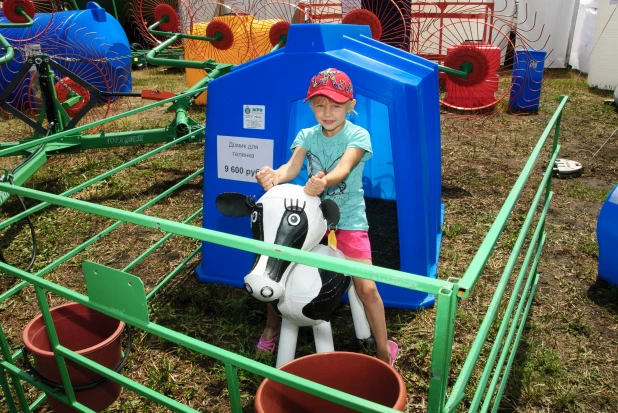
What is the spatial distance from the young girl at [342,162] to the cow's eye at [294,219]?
0.95ft

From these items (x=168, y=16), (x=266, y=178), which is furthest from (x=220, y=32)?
(x=266, y=178)

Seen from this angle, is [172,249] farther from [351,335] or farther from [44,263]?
[351,335]

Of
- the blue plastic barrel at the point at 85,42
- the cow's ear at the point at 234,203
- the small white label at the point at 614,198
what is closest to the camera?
the cow's ear at the point at 234,203

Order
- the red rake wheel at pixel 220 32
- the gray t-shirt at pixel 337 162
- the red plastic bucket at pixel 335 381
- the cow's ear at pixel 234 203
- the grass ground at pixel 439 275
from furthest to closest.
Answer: the red rake wheel at pixel 220 32, the grass ground at pixel 439 275, the gray t-shirt at pixel 337 162, the cow's ear at pixel 234 203, the red plastic bucket at pixel 335 381

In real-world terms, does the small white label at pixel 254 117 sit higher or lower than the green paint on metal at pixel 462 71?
lower

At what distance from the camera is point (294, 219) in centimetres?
189

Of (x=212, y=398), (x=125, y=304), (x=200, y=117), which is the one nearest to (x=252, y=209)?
(x=125, y=304)

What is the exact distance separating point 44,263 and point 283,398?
2.70 metres

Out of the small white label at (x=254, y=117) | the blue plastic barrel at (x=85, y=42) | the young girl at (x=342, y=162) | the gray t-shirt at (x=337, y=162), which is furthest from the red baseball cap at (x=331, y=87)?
the blue plastic barrel at (x=85, y=42)

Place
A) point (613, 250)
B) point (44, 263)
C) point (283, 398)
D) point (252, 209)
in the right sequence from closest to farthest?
point (283, 398), point (252, 209), point (613, 250), point (44, 263)

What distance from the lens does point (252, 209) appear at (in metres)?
1.98

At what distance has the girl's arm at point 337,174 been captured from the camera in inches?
76.2

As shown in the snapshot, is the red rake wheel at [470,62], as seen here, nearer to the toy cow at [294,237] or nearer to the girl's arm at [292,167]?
the girl's arm at [292,167]

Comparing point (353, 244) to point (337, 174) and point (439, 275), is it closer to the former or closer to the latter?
point (337, 174)
